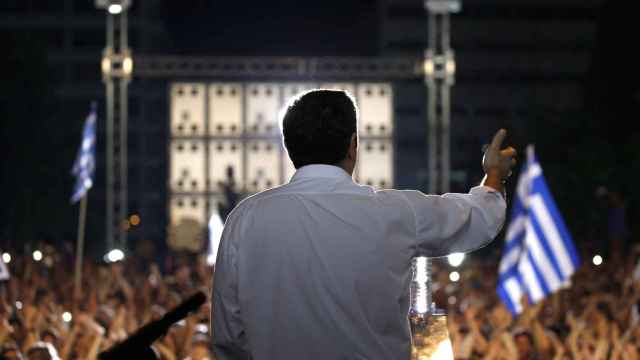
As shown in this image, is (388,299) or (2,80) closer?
(388,299)

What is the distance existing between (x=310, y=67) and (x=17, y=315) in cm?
1419

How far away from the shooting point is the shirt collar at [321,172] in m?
3.58

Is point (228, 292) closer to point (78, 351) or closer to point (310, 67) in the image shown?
point (78, 351)

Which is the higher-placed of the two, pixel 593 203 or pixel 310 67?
pixel 310 67

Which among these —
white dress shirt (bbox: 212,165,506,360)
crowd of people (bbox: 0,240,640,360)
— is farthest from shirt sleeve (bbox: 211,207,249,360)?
crowd of people (bbox: 0,240,640,360)

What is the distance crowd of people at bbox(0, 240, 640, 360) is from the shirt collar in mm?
6030

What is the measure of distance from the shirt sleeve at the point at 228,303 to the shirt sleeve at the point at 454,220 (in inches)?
17.2

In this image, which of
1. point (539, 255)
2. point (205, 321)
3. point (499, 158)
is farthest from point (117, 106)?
point (499, 158)

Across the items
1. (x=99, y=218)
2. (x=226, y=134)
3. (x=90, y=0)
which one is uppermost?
(x=90, y=0)

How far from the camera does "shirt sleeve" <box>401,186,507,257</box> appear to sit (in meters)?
3.50

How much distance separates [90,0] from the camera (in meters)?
72.0

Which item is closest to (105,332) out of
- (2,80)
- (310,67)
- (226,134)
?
(310,67)

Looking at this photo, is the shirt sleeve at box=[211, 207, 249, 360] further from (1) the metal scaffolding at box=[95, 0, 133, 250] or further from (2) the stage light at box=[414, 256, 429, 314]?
(1) the metal scaffolding at box=[95, 0, 133, 250]

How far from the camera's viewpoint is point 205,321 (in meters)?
13.6
